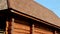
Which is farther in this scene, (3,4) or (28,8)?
(28,8)

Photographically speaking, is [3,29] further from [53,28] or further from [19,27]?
[53,28]

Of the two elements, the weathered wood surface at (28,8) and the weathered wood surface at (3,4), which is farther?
the weathered wood surface at (28,8)

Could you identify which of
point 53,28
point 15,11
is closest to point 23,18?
point 15,11

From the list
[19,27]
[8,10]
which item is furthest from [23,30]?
[8,10]

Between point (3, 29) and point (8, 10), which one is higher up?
point (8, 10)

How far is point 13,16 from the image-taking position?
9875mm

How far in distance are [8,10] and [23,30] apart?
200 cm

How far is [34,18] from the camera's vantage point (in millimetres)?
11148

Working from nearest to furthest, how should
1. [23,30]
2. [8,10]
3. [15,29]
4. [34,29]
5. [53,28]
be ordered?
[8,10]
[15,29]
[23,30]
[34,29]
[53,28]

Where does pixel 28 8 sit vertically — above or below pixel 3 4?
above

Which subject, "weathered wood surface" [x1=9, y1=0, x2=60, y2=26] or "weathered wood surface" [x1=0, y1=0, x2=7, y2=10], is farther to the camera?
"weathered wood surface" [x1=9, y1=0, x2=60, y2=26]

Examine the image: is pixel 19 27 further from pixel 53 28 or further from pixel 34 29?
pixel 53 28

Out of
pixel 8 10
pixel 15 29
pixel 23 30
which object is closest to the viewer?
pixel 8 10

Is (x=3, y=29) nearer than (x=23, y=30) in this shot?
Yes
